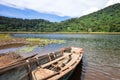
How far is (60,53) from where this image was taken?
62.6 ft

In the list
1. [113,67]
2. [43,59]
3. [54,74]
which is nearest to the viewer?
[54,74]

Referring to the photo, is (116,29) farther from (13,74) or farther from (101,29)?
(13,74)

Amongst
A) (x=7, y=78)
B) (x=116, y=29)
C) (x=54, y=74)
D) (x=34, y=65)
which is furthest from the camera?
(x=116, y=29)

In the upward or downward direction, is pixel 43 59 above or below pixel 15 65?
below

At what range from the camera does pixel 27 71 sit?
9.00 metres

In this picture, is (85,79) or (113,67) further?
(113,67)

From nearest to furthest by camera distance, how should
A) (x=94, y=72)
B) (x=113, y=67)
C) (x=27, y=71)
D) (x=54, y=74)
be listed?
1. (x=27, y=71)
2. (x=54, y=74)
3. (x=94, y=72)
4. (x=113, y=67)

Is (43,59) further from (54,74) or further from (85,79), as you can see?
(85,79)

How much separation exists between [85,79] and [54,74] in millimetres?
5612

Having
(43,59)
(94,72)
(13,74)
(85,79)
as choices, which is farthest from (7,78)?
(94,72)

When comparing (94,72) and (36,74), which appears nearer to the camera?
(36,74)

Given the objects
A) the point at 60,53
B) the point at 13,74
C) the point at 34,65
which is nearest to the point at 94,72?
the point at 60,53

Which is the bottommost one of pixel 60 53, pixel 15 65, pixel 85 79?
pixel 85 79

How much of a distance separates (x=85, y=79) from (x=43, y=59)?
16.0 feet
